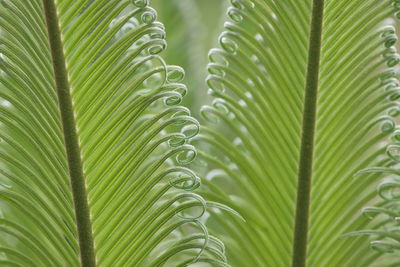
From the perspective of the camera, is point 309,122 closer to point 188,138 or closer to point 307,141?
point 307,141

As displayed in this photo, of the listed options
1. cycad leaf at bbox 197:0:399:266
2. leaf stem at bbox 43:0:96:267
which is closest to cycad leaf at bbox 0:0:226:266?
leaf stem at bbox 43:0:96:267

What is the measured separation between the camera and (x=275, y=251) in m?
1.20

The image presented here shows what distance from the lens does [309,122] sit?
3.74 ft

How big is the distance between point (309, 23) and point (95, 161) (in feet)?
1.55

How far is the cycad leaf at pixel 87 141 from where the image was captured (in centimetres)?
96

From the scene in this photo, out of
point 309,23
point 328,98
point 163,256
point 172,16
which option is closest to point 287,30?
point 309,23

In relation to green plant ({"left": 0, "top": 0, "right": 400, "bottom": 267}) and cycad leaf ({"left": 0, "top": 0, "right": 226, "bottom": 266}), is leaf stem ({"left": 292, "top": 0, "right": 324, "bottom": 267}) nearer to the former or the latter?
green plant ({"left": 0, "top": 0, "right": 400, "bottom": 267})

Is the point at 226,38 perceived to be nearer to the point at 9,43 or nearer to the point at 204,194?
the point at 204,194

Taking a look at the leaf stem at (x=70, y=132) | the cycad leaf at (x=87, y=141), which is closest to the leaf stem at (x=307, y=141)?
the cycad leaf at (x=87, y=141)

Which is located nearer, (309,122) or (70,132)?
(70,132)

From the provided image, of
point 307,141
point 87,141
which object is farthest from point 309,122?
point 87,141

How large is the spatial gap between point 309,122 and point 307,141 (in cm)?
4

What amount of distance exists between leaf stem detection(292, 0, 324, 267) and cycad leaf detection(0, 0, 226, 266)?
232 millimetres

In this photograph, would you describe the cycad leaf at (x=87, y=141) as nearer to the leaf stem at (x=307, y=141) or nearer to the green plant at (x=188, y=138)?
the green plant at (x=188, y=138)
